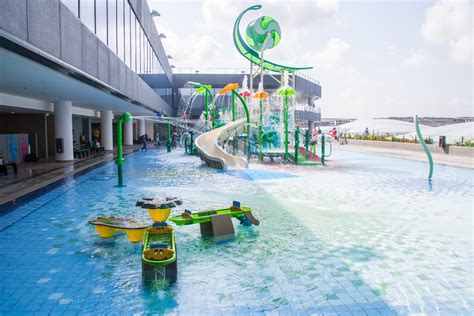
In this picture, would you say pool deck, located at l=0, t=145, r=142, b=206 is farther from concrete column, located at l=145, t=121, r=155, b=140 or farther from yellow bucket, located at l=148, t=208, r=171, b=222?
concrete column, located at l=145, t=121, r=155, b=140

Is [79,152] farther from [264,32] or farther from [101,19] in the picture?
[264,32]

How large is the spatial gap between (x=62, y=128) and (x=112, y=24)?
15.7 ft

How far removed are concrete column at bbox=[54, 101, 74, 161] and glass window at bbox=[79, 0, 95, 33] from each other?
5055 millimetres

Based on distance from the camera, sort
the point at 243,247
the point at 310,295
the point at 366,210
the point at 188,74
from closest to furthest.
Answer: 1. the point at 310,295
2. the point at 243,247
3. the point at 366,210
4. the point at 188,74

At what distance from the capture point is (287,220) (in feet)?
23.1

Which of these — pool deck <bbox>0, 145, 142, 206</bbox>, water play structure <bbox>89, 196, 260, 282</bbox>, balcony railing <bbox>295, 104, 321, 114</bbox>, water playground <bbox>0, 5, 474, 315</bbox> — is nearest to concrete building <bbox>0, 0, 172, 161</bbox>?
pool deck <bbox>0, 145, 142, 206</bbox>

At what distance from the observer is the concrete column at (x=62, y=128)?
54.0 feet

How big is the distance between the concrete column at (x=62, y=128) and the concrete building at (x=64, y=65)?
0.13 ft

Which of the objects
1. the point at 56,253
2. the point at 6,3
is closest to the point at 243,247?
the point at 56,253

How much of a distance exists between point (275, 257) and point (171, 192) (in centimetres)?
530

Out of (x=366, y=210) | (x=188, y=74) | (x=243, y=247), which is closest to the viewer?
(x=243, y=247)

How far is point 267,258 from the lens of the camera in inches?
198

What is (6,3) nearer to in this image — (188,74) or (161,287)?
(161,287)

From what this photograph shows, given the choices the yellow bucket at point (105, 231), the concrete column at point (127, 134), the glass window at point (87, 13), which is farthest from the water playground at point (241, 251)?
the concrete column at point (127, 134)
